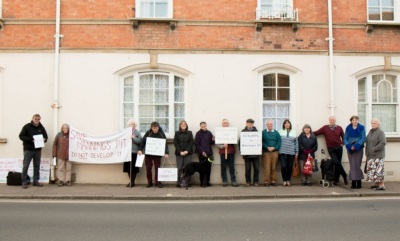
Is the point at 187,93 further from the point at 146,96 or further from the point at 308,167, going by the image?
the point at 308,167

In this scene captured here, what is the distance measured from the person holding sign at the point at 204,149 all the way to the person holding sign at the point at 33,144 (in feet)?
14.3

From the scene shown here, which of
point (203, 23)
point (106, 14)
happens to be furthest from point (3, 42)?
point (203, 23)

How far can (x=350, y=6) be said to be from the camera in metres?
13.2

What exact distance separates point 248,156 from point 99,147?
4.29m

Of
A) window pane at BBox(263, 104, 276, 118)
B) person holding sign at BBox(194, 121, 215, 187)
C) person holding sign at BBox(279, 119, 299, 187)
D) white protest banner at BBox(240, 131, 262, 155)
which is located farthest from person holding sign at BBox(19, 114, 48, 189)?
person holding sign at BBox(279, 119, 299, 187)

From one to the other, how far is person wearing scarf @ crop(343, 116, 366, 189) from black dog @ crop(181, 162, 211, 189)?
394 centimetres

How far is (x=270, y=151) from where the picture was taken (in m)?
12.2

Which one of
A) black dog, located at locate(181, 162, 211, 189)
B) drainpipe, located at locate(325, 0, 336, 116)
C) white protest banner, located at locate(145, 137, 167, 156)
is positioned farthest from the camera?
drainpipe, located at locate(325, 0, 336, 116)

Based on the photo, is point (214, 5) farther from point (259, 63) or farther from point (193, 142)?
point (193, 142)

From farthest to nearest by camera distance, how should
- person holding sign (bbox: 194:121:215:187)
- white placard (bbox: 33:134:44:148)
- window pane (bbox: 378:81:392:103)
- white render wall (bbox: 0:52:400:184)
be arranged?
window pane (bbox: 378:81:392:103) < white render wall (bbox: 0:52:400:184) < person holding sign (bbox: 194:121:215:187) < white placard (bbox: 33:134:44:148)

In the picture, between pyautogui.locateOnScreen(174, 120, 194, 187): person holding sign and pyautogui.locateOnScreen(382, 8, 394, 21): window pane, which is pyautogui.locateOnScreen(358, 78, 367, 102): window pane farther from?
pyautogui.locateOnScreen(174, 120, 194, 187): person holding sign

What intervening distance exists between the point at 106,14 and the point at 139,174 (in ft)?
15.9

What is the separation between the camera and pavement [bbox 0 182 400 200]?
10.4 metres

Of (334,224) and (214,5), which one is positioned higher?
(214,5)
